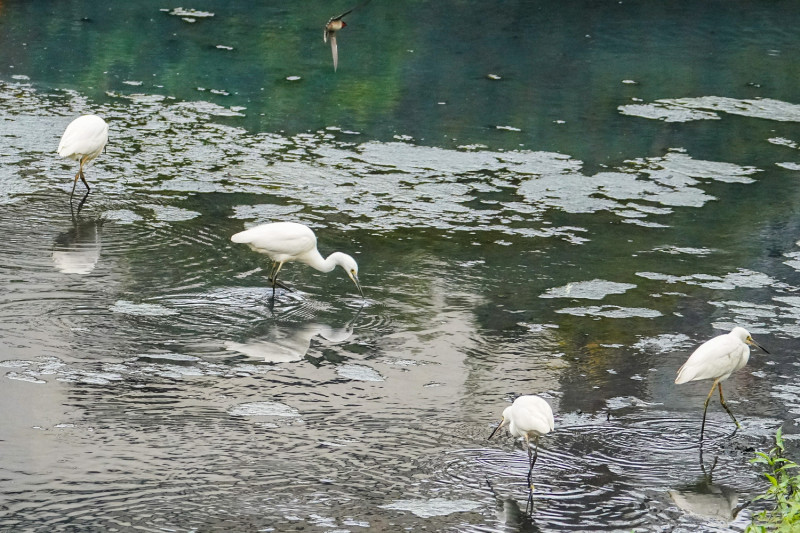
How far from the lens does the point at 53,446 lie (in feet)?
19.7

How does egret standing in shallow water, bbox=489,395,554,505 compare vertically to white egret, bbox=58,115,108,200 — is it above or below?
above

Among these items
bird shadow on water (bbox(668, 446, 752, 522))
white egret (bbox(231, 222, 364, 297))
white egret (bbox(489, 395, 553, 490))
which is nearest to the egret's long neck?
white egret (bbox(231, 222, 364, 297))

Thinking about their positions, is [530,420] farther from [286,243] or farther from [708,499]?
[286,243]

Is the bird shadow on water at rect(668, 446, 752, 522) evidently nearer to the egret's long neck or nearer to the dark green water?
the dark green water

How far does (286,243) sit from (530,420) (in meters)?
3.05

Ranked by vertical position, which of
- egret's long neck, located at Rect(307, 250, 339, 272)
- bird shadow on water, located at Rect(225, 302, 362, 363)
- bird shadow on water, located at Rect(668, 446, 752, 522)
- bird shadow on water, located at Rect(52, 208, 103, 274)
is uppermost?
bird shadow on water, located at Rect(668, 446, 752, 522)

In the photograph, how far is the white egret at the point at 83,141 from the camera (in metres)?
10.2

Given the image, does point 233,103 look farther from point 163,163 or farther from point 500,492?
point 500,492

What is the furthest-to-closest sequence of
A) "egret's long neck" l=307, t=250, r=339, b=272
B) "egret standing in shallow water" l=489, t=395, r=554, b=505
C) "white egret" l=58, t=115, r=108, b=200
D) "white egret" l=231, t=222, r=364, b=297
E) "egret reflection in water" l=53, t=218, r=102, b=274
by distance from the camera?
"white egret" l=58, t=115, r=108, b=200 < "egret reflection in water" l=53, t=218, r=102, b=274 < "egret's long neck" l=307, t=250, r=339, b=272 < "white egret" l=231, t=222, r=364, b=297 < "egret standing in shallow water" l=489, t=395, r=554, b=505

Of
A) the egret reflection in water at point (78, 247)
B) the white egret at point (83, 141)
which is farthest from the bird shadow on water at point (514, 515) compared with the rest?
the white egret at point (83, 141)

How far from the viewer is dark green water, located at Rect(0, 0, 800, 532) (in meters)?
5.82

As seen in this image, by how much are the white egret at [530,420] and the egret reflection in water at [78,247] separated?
4.13m

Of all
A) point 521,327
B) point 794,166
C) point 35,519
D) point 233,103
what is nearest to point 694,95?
point 794,166

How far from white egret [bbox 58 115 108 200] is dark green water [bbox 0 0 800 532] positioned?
372mm
